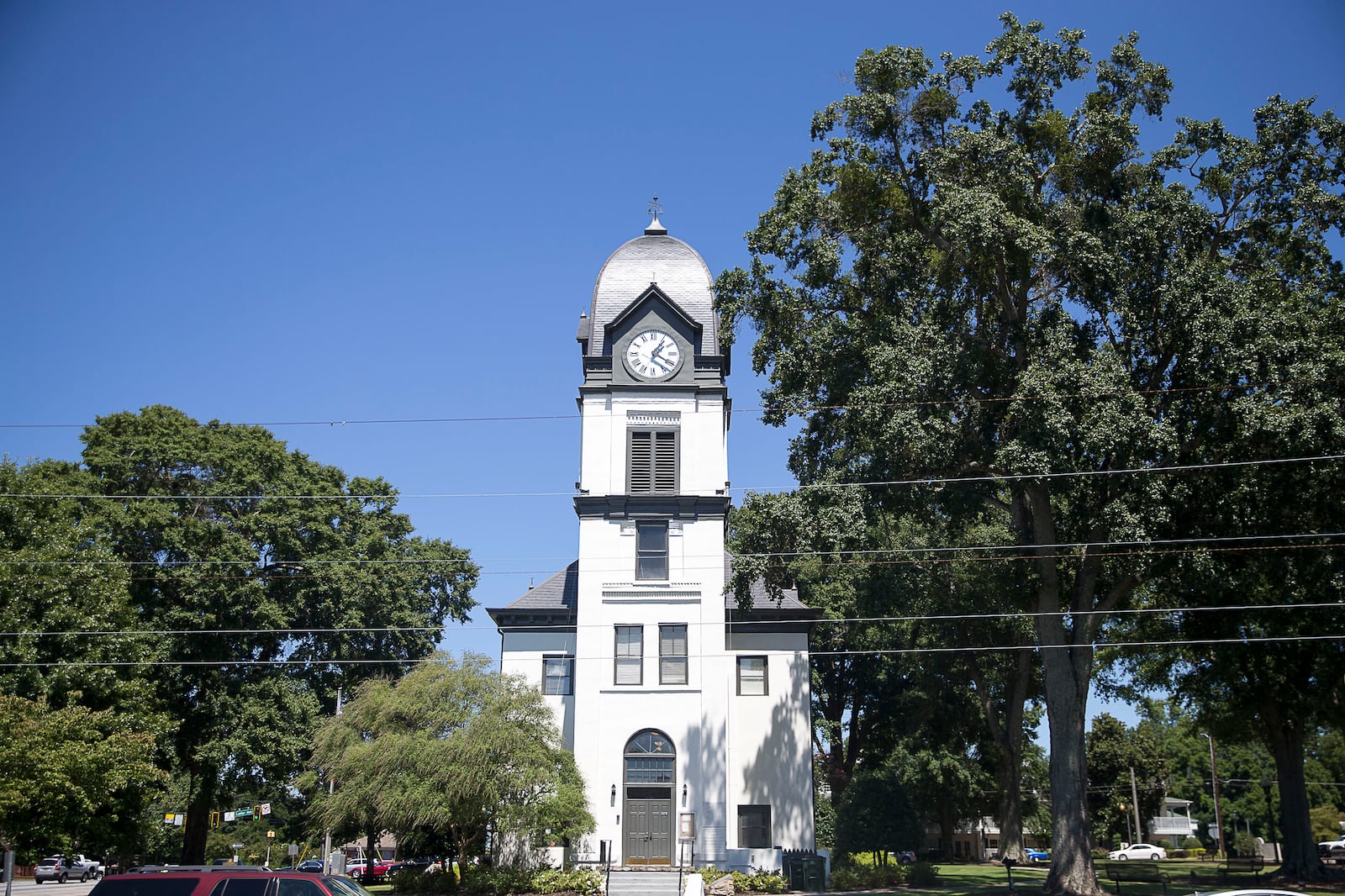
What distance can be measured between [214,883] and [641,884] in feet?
64.7

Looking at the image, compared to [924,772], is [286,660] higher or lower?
higher

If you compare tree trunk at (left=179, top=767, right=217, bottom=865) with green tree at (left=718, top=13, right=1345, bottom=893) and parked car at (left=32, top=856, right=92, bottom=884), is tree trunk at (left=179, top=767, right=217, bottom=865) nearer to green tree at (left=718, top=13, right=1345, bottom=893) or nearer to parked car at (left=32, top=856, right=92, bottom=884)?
parked car at (left=32, top=856, right=92, bottom=884)

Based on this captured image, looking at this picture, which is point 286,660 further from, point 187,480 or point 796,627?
point 796,627

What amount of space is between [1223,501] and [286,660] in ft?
109

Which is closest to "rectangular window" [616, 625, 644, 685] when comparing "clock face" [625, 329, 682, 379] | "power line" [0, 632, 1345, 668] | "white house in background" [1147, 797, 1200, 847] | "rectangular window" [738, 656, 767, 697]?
"power line" [0, 632, 1345, 668]

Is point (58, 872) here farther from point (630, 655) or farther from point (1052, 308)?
point (1052, 308)

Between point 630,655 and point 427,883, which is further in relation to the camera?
point 630,655

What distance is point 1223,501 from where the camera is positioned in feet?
88.8

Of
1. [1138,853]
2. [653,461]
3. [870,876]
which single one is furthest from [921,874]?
[1138,853]

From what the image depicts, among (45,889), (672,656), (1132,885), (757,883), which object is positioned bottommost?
(45,889)

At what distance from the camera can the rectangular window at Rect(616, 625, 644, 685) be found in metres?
38.3

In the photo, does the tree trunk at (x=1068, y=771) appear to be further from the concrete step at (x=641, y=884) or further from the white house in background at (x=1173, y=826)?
the white house in background at (x=1173, y=826)

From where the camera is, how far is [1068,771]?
1133 inches

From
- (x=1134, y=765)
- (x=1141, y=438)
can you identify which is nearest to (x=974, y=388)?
(x=1141, y=438)
